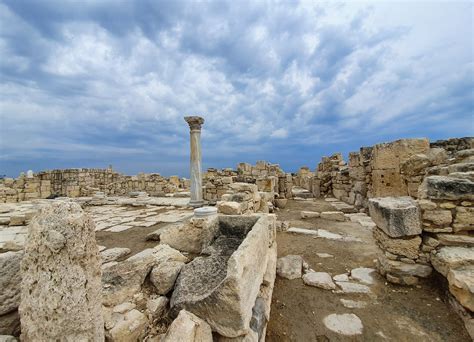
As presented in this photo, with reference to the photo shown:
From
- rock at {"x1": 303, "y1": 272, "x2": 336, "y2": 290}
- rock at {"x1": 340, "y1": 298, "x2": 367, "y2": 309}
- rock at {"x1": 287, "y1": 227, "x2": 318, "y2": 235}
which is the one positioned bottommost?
rock at {"x1": 340, "y1": 298, "x2": 367, "y2": 309}

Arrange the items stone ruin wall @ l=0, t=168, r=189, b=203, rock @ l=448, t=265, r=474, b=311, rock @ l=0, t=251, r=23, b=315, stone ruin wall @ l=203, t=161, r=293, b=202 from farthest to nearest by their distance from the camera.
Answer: stone ruin wall @ l=0, t=168, r=189, b=203 < stone ruin wall @ l=203, t=161, r=293, b=202 < rock @ l=448, t=265, r=474, b=311 < rock @ l=0, t=251, r=23, b=315

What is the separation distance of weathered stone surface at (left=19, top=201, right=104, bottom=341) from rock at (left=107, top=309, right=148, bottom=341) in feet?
0.83

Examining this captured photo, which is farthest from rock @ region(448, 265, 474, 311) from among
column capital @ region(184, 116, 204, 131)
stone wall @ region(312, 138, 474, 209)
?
column capital @ region(184, 116, 204, 131)

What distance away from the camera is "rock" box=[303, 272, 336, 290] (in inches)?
125

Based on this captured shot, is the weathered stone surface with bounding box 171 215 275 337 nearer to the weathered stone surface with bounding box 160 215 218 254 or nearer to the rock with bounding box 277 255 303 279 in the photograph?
the weathered stone surface with bounding box 160 215 218 254

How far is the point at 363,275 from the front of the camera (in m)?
3.47

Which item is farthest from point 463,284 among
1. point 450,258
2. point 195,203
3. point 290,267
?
point 195,203

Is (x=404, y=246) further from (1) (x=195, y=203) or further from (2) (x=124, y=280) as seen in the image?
(1) (x=195, y=203)

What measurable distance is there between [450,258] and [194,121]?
809 cm

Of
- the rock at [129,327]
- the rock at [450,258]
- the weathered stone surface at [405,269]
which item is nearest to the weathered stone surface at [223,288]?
the rock at [129,327]

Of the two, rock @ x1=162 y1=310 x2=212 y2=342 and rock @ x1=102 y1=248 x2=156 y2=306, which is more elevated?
rock @ x1=102 y1=248 x2=156 y2=306

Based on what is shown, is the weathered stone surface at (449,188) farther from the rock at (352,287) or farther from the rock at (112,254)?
→ the rock at (112,254)

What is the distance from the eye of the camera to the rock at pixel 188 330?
1442mm

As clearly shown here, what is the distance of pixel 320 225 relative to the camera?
6.59m
